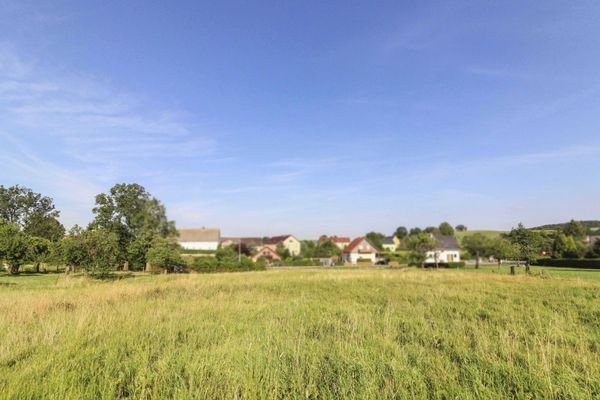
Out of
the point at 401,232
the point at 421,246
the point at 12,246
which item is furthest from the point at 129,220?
the point at 401,232

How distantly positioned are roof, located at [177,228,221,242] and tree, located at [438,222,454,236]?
283 ft

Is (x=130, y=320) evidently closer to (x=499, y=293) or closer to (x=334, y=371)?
(x=334, y=371)

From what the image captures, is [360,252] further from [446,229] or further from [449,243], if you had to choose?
[446,229]

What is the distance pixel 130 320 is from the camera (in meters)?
9.43

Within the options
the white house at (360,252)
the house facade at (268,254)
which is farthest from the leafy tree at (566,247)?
the house facade at (268,254)

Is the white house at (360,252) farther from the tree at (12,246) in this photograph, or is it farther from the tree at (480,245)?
the tree at (12,246)

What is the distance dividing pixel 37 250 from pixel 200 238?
3293 inches

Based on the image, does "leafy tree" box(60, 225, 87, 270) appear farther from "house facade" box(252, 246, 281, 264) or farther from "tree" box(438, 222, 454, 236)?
"tree" box(438, 222, 454, 236)

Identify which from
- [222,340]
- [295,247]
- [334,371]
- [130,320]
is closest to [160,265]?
[130,320]

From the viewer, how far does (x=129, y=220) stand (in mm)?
48938

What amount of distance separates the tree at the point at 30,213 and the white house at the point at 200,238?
55890mm

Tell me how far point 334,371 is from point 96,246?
30.0 m

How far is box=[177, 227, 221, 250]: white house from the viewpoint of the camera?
122 metres

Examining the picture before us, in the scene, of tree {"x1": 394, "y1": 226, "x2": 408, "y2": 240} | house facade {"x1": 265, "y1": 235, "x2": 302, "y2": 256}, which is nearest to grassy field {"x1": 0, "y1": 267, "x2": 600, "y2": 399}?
house facade {"x1": 265, "y1": 235, "x2": 302, "y2": 256}
